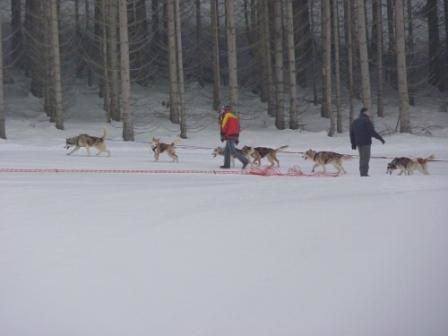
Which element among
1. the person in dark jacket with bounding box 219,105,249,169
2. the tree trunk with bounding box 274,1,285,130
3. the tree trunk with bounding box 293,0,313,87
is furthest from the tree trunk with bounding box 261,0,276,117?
the person in dark jacket with bounding box 219,105,249,169

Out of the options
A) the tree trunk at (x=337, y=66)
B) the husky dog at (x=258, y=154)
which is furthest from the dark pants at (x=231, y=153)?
the tree trunk at (x=337, y=66)

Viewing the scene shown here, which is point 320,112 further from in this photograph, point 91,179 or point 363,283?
point 363,283

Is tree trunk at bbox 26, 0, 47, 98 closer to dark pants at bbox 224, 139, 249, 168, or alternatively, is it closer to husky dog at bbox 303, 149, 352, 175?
dark pants at bbox 224, 139, 249, 168

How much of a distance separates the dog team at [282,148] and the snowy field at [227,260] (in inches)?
147

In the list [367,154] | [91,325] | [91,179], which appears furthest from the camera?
[367,154]

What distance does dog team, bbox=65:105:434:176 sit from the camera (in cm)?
1429

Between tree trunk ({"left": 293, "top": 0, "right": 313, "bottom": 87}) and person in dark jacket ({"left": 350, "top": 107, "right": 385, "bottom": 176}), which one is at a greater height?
tree trunk ({"left": 293, "top": 0, "right": 313, "bottom": 87})

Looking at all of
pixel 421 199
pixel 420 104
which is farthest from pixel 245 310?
pixel 420 104

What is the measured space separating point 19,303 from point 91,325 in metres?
0.79

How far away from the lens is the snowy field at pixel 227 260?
541cm

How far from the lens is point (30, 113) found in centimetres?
A: 3091

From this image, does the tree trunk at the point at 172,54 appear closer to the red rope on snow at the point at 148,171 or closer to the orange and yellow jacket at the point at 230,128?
the orange and yellow jacket at the point at 230,128

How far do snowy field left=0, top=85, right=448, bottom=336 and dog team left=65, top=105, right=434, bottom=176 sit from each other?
374 centimetres

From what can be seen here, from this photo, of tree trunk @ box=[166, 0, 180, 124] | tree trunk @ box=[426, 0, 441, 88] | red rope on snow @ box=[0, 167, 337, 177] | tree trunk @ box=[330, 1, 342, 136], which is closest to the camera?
red rope on snow @ box=[0, 167, 337, 177]
